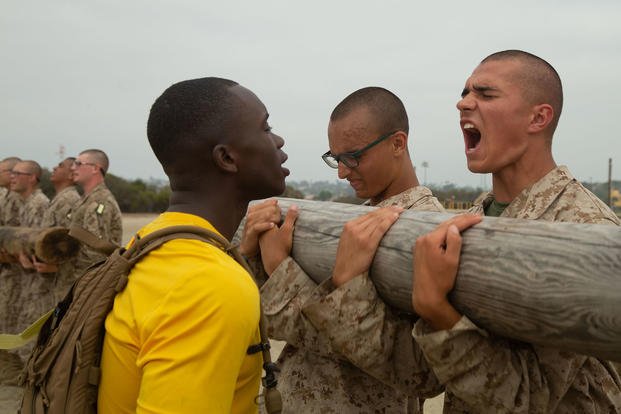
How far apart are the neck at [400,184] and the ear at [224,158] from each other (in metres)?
1.41

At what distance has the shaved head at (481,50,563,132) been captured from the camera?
7.59 ft

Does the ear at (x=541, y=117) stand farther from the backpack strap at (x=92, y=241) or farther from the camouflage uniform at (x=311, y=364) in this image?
the backpack strap at (x=92, y=241)

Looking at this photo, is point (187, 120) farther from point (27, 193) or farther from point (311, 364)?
point (27, 193)

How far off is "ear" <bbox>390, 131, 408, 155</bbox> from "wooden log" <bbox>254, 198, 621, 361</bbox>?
1.42 metres

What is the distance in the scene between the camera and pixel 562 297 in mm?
1352

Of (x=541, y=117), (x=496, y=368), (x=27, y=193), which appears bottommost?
(x=27, y=193)

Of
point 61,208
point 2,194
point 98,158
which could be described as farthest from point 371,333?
point 2,194

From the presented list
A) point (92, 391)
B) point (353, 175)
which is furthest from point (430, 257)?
point (353, 175)

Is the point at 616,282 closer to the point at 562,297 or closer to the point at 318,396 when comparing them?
the point at 562,297

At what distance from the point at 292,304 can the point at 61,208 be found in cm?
749

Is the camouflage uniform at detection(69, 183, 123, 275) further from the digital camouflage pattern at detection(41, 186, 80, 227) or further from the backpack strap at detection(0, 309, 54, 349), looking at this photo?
the backpack strap at detection(0, 309, 54, 349)

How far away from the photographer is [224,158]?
173 centimetres

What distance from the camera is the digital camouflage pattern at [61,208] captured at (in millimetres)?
8594

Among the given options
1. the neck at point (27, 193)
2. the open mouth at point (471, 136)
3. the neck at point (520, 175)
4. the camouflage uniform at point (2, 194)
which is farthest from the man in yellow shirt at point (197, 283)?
the camouflage uniform at point (2, 194)
